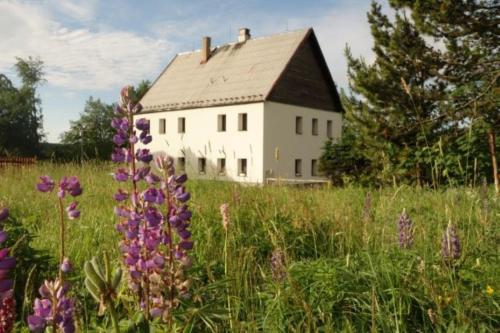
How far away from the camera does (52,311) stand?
1.09m

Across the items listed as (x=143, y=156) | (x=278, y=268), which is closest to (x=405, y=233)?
(x=278, y=268)

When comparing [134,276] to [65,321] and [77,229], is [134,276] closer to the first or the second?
[65,321]

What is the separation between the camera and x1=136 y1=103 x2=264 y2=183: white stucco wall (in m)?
23.8

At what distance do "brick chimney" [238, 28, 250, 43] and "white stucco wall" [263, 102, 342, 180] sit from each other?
6.97 meters

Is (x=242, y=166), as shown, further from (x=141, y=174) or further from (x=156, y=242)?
(x=156, y=242)

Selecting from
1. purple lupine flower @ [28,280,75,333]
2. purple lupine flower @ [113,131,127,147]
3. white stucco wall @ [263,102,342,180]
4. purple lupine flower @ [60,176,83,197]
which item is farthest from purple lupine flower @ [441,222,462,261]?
white stucco wall @ [263,102,342,180]

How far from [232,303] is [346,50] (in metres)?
12.5

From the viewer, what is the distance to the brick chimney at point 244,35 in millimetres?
29727

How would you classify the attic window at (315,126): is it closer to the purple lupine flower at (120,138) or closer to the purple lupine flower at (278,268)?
the purple lupine flower at (278,268)

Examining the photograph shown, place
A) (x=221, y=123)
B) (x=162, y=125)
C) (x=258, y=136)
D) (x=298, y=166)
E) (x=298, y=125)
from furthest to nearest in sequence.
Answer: (x=162, y=125)
(x=221, y=123)
(x=298, y=125)
(x=298, y=166)
(x=258, y=136)

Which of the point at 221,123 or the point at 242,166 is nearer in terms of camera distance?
the point at 242,166

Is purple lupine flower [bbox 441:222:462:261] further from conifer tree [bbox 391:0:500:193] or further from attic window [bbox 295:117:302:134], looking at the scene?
attic window [bbox 295:117:302:134]

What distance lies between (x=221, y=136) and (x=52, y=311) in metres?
25.2

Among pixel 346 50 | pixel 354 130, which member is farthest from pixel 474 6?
pixel 354 130
